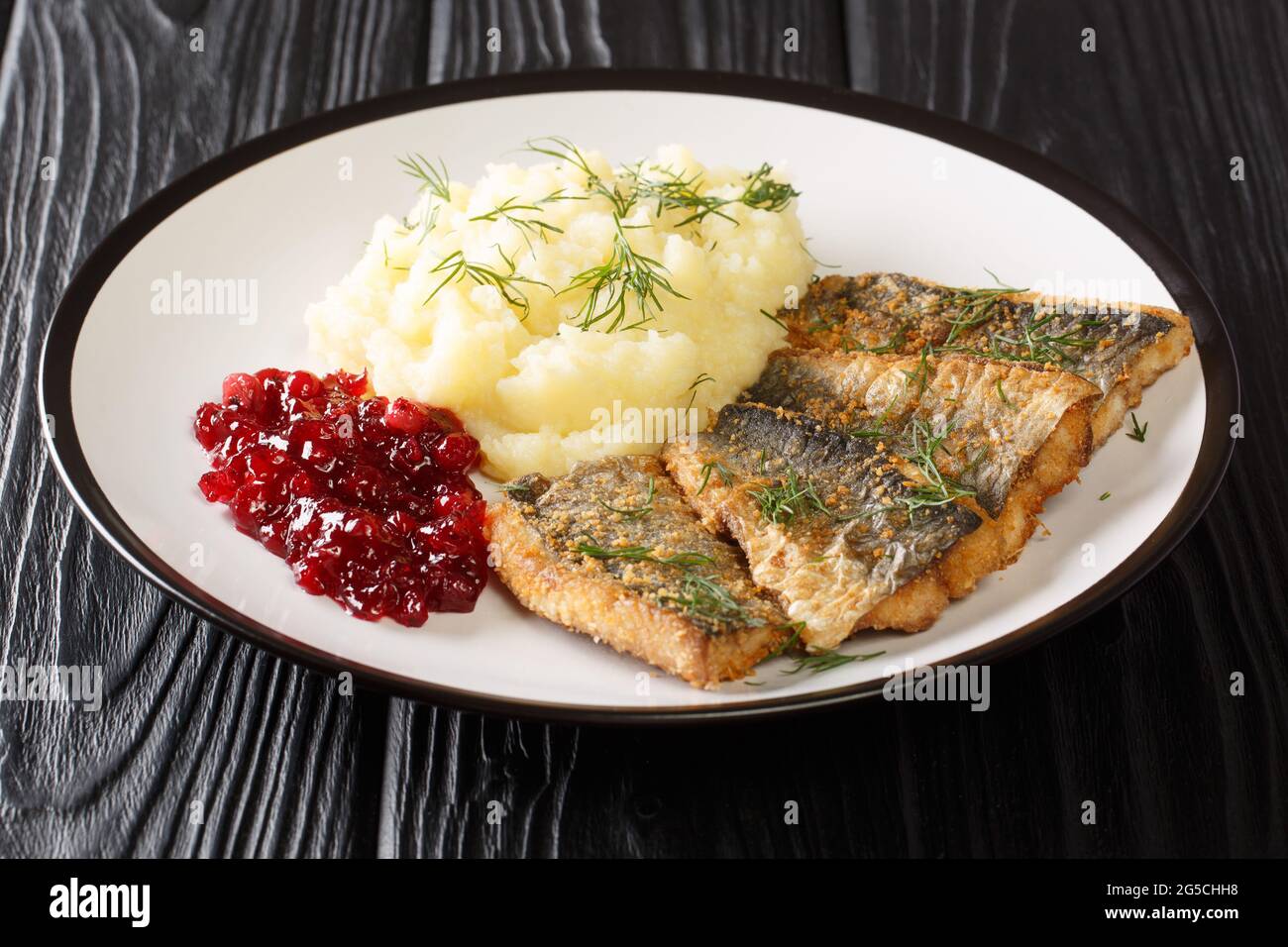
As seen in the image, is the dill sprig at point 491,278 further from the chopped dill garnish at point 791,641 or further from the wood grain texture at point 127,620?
the chopped dill garnish at point 791,641

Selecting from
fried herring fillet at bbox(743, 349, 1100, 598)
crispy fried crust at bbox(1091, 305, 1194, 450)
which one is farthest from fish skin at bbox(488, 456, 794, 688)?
crispy fried crust at bbox(1091, 305, 1194, 450)

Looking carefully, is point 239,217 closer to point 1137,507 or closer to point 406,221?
point 406,221

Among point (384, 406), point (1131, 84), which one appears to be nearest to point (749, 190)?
point (384, 406)

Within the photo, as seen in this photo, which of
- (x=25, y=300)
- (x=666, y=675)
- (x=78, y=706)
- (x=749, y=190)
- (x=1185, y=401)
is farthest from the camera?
(x=25, y=300)

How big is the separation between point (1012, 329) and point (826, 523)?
59.6 inches

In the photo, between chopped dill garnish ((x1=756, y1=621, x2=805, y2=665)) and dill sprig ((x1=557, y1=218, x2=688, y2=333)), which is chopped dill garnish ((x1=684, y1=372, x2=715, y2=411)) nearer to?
dill sprig ((x1=557, y1=218, x2=688, y2=333))

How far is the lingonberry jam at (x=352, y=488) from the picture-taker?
4836 mm

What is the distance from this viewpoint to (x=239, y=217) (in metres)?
6.56

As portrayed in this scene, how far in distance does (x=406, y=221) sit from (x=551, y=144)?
110cm

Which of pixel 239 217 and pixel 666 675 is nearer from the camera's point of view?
pixel 666 675

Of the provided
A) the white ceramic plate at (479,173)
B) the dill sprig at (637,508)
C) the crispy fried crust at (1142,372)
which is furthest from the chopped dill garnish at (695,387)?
the crispy fried crust at (1142,372)

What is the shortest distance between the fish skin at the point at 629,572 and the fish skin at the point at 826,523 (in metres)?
0.10

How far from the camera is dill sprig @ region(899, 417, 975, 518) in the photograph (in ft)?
16.2

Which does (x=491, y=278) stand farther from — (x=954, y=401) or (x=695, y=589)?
(x=954, y=401)
